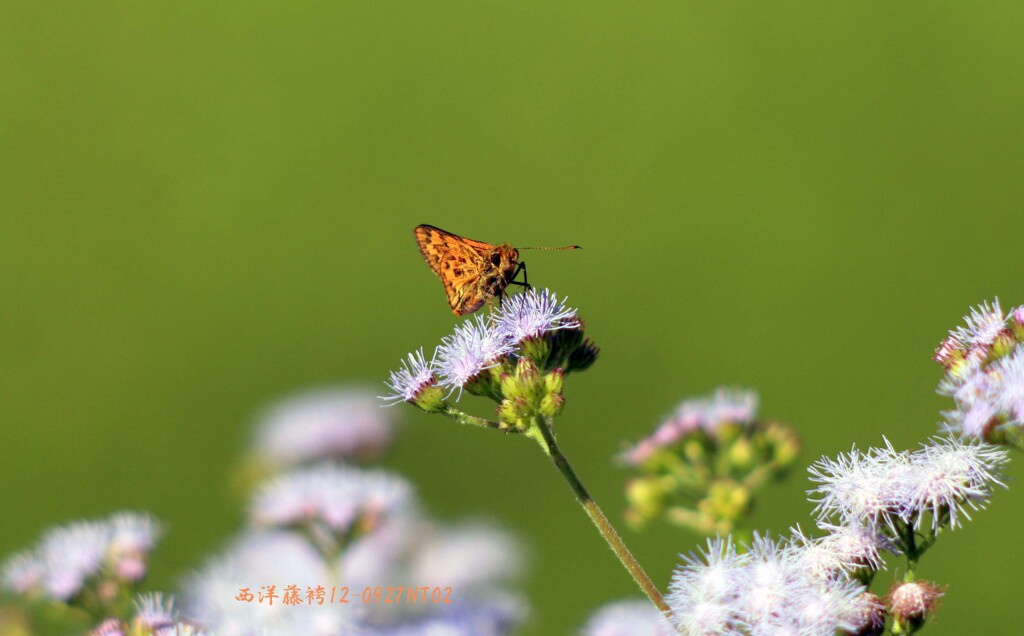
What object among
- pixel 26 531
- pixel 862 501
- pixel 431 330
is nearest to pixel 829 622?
pixel 862 501

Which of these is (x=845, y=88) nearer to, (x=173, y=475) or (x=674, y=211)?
(x=674, y=211)

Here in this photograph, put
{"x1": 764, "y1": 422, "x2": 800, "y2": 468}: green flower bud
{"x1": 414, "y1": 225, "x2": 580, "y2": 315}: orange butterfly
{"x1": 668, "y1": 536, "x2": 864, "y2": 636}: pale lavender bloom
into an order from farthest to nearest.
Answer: {"x1": 764, "y1": 422, "x2": 800, "y2": 468}: green flower bud < {"x1": 414, "y1": 225, "x2": 580, "y2": 315}: orange butterfly < {"x1": 668, "y1": 536, "x2": 864, "y2": 636}: pale lavender bloom

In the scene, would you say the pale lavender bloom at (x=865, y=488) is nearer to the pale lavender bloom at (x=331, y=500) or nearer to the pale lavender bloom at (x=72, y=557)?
the pale lavender bloom at (x=331, y=500)

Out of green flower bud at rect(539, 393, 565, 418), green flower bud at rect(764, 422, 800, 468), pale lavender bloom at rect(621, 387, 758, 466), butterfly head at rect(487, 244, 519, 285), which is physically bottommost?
green flower bud at rect(539, 393, 565, 418)

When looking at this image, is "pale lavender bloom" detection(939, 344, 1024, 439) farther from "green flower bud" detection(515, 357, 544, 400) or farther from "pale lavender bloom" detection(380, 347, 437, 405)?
"pale lavender bloom" detection(380, 347, 437, 405)

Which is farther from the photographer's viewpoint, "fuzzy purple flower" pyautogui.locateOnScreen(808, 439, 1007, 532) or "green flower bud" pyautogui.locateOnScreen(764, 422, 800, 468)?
"green flower bud" pyautogui.locateOnScreen(764, 422, 800, 468)

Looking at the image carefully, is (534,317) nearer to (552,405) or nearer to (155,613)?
(552,405)

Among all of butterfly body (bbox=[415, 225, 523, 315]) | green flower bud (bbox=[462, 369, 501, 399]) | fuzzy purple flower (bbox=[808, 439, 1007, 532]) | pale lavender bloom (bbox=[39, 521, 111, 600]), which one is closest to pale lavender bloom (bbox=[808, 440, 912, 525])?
fuzzy purple flower (bbox=[808, 439, 1007, 532])
